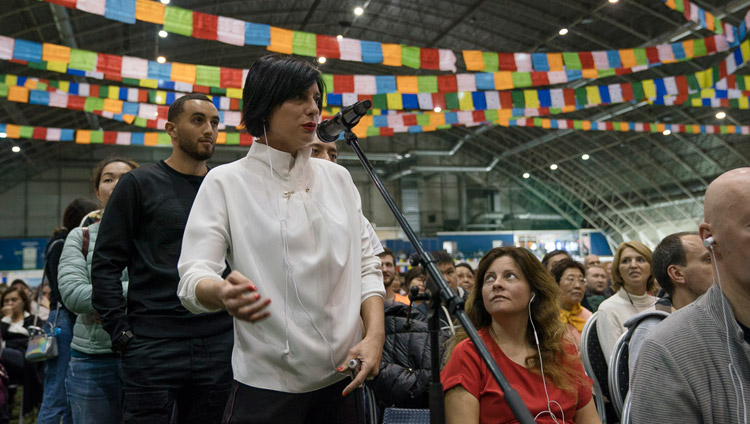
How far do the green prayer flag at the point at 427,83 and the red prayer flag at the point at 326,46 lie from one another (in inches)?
66.2

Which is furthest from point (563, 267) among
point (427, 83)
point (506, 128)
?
point (506, 128)

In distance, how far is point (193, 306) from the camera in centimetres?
112

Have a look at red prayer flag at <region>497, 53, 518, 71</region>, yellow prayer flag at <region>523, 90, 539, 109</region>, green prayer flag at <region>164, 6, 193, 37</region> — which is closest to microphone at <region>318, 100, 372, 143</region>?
green prayer flag at <region>164, 6, 193, 37</region>

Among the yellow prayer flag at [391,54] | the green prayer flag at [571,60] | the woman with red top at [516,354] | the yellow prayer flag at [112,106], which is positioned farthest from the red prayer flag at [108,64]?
the woman with red top at [516,354]

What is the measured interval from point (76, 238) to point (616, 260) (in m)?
3.17

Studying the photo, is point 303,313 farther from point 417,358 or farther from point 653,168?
point 653,168

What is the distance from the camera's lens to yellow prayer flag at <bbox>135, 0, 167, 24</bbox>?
501 centimetres

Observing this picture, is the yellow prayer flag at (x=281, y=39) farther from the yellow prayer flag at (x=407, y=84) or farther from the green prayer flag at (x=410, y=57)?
the yellow prayer flag at (x=407, y=84)

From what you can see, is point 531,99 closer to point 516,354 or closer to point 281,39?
point 281,39

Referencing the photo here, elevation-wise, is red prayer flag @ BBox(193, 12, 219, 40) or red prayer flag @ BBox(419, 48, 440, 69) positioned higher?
red prayer flag @ BBox(419, 48, 440, 69)

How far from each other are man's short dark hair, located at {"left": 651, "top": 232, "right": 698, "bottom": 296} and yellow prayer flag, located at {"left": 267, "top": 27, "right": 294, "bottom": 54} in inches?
178

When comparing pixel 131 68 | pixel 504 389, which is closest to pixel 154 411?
pixel 504 389

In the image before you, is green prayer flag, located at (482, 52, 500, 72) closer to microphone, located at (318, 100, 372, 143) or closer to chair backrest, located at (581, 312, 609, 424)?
chair backrest, located at (581, 312, 609, 424)

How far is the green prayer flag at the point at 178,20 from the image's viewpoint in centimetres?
530
